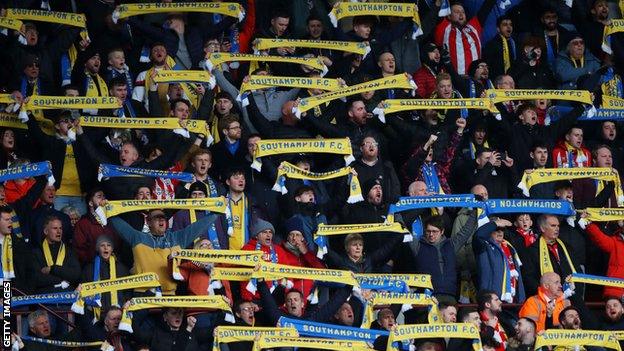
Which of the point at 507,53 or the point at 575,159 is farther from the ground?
the point at 507,53

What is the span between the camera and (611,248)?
22547mm

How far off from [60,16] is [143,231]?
3034 millimetres

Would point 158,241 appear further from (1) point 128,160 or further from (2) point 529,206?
(2) point 529,206

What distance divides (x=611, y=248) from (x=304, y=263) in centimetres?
321

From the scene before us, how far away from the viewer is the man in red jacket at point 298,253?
21422 mm

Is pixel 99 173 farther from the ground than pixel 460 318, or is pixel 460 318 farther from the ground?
pixel 99 173

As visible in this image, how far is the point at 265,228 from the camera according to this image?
21453 millimetres

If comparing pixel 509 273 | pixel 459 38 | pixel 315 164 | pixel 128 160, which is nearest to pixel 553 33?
pixel 459 38

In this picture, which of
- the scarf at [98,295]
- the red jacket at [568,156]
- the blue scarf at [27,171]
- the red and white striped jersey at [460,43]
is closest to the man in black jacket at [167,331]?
the scarf at [98,295]

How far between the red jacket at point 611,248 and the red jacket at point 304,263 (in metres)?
2.91

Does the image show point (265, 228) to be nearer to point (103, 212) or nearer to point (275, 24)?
point (103, 212)

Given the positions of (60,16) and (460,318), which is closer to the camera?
(460,318)

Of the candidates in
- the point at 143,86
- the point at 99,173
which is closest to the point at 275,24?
the point at 143,86

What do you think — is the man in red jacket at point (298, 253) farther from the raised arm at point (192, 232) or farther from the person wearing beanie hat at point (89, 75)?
the person wearing beanie hat at point (89, 75)
